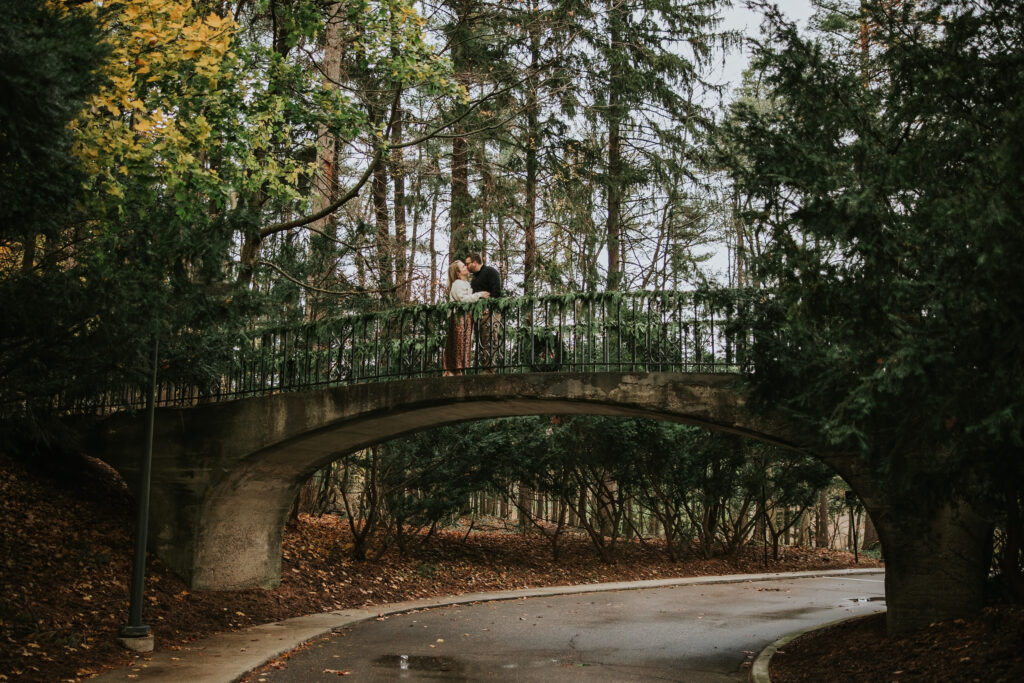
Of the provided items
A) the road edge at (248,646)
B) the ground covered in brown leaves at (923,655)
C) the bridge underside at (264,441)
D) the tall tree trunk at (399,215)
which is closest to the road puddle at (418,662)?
the road edge at (248,646)

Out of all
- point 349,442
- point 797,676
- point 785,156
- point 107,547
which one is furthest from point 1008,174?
point 107,547

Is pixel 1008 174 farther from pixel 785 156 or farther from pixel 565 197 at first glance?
pixel 565 197

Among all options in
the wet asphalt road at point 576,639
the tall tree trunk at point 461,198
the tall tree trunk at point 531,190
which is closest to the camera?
the wet asphalt road at point 576,639

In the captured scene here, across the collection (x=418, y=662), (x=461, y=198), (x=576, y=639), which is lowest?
(x=576, y=639)

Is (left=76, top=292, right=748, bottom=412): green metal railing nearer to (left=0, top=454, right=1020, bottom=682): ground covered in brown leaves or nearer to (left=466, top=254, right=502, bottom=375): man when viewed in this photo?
(left=466, top=254, right=502, bottom=375): man

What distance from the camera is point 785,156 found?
22.1ft

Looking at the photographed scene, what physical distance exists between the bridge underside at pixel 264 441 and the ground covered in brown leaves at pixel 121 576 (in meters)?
0.49

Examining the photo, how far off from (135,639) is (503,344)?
544cm

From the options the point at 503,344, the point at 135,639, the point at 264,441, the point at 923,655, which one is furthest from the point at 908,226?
the point at 264,441

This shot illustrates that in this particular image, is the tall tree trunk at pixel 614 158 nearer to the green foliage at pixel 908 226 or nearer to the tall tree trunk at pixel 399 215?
the tall tree trunk at pixel 399 215

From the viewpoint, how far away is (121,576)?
11523 mm

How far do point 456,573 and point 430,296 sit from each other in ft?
25.3

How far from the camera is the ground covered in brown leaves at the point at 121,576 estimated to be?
9132mm

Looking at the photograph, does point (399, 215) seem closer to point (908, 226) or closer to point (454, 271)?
point (454, 271)
